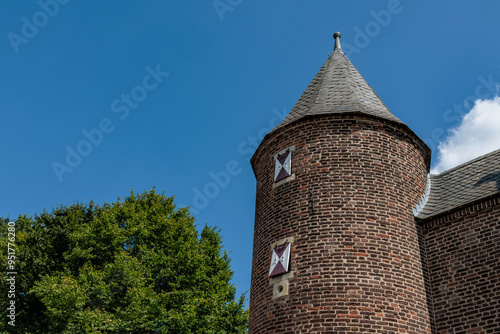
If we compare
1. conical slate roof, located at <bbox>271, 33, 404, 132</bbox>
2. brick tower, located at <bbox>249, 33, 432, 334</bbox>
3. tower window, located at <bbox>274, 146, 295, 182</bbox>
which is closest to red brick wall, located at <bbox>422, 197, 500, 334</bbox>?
brick tower, located at <bbox>249, 33, 432, 334</bbox>

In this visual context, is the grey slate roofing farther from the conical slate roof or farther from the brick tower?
the conical slate roof

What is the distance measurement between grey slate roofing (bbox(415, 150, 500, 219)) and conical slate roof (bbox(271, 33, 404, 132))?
228cm

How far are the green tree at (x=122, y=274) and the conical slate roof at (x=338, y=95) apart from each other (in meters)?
8.89

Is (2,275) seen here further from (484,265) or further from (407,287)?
(484,265)

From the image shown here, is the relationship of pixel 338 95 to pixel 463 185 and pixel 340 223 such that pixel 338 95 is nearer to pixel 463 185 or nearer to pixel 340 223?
pixel 463 185

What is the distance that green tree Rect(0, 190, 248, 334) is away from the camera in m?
16.6

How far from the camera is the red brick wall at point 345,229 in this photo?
376 inches

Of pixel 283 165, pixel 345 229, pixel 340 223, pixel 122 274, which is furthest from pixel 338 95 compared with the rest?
pixel 122 274

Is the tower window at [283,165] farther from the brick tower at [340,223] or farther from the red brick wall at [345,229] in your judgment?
the red brick wall at [345,229]

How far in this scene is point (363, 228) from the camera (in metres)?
10.4

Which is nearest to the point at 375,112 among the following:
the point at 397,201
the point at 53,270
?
the point at 397,201

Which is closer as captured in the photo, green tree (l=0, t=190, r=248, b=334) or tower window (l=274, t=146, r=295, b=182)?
tower window (l=274, t=146, r=295, b=182)

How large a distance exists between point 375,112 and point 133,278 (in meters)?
11.0

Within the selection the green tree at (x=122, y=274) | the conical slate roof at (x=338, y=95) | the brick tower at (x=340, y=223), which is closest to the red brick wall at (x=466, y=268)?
the brick tower at (x=340, y=223)
